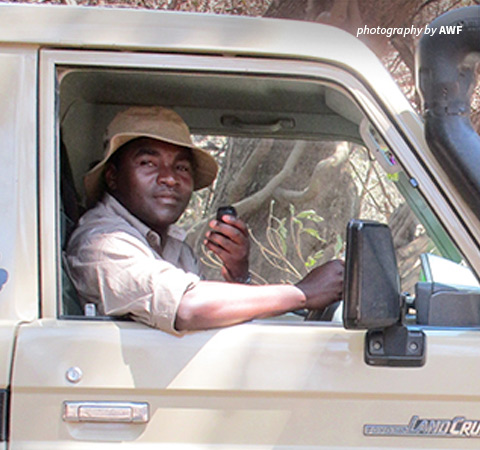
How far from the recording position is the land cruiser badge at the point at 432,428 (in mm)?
1712

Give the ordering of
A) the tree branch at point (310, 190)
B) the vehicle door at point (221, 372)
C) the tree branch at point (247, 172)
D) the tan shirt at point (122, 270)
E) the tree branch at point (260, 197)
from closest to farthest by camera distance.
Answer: the vehicle door at point (221, 372) < the tan shirt at point (122, 270) < the tree branch at point (247, 172) < the tree branch at point (310, 190) < the tree branch at point (260, 197)

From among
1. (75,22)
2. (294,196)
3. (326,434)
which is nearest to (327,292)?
(326,434)

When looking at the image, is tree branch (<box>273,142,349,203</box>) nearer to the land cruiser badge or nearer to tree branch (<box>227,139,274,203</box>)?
tree branch (<box>227,139,274,203</box>)

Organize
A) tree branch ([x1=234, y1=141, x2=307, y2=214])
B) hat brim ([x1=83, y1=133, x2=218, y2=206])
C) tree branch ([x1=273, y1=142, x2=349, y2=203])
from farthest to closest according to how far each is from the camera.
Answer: tree branch ([x1=234, y1=141, x2=307, y2=214])
tree branch ([x1=273, y1=142, x2=349, y2=203])
hat brim ([x1=83, y1=133, x2=218, y2=206])

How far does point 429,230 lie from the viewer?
2.30 metres

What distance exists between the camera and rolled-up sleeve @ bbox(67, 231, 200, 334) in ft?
5.83

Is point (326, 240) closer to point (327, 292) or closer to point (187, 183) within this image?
point (187, 183)

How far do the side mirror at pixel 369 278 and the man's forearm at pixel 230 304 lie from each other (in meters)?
0.30

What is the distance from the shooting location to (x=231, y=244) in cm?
236

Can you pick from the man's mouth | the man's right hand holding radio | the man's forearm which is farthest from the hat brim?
the man's forearm

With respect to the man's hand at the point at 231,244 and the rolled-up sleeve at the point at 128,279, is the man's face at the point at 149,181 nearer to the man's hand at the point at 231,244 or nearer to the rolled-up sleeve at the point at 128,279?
the man's hand at the point at 231,244

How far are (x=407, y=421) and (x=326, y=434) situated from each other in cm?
20

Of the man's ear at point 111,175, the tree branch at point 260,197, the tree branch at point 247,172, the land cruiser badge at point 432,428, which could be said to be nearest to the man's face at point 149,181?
the man's ear at point 111,175

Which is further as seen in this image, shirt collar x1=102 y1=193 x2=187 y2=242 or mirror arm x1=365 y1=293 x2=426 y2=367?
shirt collar x1=102 y1=193 x2=187 y2=242
